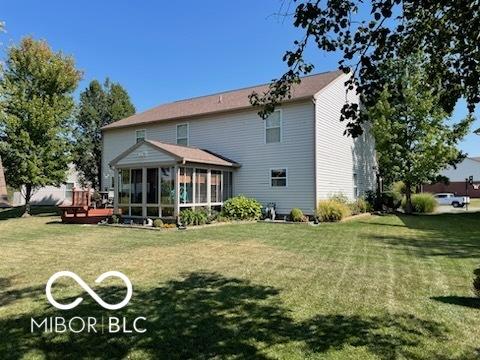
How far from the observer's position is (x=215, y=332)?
4285mm

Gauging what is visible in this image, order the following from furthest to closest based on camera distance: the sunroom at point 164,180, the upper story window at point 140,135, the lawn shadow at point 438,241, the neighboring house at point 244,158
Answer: the upper story window at point 140,135, the neighboring house at point 244,158, the sunroom at point 164,180, the lawn shadow at point 438,241

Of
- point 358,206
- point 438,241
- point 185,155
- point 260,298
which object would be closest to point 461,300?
point 260,298

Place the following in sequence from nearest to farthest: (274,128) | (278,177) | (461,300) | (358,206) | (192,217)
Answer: (461,300) → (192,217) → (278,177) → (274,128) → (358,206)

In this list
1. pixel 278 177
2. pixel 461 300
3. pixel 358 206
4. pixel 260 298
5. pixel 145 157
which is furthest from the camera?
pixel 358 206

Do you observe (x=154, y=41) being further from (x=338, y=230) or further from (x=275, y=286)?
(x=275, y=286)

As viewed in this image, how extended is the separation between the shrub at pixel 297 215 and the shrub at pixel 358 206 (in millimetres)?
4092

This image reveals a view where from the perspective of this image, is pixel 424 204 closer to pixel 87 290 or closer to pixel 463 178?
pixel 87 290

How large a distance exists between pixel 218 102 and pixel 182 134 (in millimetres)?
2833

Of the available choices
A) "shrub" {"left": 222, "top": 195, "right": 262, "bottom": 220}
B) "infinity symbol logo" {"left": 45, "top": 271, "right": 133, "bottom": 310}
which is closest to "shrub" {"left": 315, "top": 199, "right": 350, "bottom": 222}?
"shrub" {"left": 222, "top": 195, "right": 262, "bottom": 220}

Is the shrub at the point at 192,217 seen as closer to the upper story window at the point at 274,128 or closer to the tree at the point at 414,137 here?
the upper story window at the point at 274,128

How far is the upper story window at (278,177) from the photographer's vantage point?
18516mm

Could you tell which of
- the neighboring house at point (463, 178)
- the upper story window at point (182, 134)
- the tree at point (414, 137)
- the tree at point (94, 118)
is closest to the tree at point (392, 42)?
the upper story window at point (182, 134)

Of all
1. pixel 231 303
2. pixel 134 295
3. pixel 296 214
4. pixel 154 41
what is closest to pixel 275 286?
pixel 231 303

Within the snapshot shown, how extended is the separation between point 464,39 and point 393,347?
327 centimetres
